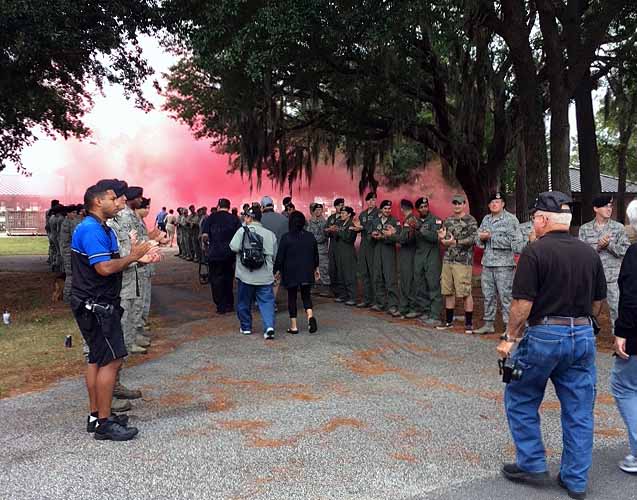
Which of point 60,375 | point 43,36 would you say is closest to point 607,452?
point 60,375

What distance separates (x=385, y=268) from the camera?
32.7 feet

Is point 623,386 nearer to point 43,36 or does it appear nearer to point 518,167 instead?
point 43,36

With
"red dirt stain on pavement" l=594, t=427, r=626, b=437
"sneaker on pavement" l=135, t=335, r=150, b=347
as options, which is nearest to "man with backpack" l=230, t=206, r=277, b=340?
"sneaker on pavement" l=135, t=335, r=150, b=347

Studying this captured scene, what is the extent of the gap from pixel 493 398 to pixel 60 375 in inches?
173

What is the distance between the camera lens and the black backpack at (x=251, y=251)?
25.7 ft

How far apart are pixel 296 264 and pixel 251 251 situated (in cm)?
78

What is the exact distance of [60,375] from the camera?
20.6 feet

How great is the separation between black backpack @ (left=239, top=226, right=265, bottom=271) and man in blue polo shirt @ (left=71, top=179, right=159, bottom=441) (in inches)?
136

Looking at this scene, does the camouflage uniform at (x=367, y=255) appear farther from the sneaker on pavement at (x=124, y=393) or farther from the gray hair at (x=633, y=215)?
the gray hair at (x=633, y=215)

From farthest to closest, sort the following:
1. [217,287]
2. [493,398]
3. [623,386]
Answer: [217,287], [493,398], [623,386]

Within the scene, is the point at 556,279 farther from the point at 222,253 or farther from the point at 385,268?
the point at 222,253

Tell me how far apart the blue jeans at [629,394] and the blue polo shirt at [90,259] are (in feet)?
11.7

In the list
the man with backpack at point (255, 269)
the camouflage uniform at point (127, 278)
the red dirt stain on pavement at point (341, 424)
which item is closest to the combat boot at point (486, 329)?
the man with backpack at point (255, 269)

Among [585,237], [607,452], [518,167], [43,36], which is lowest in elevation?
→ [607,452]
